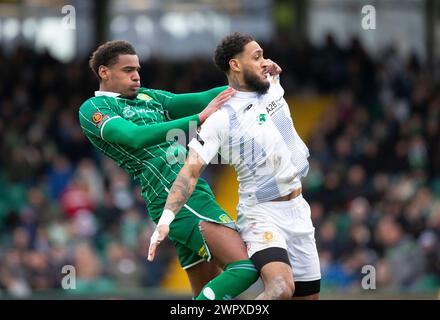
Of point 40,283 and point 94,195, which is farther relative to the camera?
point 94,195

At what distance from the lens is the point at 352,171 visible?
17641 millimetres

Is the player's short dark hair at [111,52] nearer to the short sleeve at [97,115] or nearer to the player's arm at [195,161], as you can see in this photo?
the short sleeve at [97,115]

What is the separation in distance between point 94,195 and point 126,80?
1071 centimetres

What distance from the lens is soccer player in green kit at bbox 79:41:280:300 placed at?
25.0ft

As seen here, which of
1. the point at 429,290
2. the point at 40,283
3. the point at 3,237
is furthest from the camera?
the point at 3,237

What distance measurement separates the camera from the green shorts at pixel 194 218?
7.82 meters

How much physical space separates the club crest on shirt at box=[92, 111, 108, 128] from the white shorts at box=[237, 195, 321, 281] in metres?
1.16

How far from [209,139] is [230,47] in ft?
2.26

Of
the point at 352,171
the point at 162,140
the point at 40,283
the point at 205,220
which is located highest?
the point at 162,140

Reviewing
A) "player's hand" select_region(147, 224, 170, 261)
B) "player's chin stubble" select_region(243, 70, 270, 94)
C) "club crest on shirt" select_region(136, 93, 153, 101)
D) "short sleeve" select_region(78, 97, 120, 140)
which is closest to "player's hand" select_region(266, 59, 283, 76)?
"player's chin stubble" select_region(243, 70, 270, 94)

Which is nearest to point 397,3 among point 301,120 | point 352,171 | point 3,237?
point 301,120

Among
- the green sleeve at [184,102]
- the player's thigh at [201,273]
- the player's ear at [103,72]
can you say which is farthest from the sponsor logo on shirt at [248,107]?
the player's thigh at [201,273]
